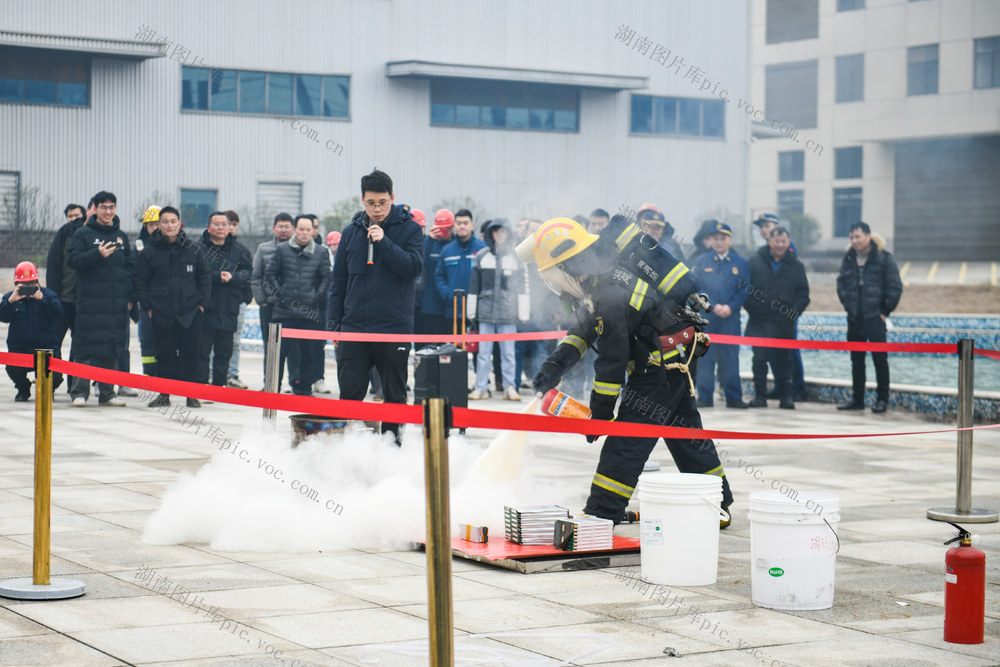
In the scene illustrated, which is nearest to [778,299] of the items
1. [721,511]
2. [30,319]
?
[30,319]

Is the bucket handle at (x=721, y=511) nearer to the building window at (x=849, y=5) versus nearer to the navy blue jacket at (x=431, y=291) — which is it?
the navy blue jacket at (x=431, y=291)

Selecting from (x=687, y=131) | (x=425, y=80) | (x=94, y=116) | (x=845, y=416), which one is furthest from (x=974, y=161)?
(x=845, y=416)

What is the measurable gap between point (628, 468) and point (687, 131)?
41542 mm

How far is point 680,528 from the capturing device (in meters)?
5.67

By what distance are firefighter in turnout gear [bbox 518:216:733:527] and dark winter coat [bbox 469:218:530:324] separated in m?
7.28

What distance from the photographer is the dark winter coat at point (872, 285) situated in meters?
13.6

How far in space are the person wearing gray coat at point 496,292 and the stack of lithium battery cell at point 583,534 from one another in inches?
308

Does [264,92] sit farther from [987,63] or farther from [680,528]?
[680,528]

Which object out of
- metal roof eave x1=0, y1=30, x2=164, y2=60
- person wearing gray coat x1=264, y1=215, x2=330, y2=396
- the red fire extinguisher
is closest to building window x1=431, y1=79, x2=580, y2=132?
metal roof eave x1=0, y1=30, x2=164, y2=60

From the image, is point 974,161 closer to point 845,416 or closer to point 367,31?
point 367,31

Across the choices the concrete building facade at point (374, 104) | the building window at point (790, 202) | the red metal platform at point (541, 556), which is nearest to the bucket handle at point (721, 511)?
the red metal platform at point (541, 556)

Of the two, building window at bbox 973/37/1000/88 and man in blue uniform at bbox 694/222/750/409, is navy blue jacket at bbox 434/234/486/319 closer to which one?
man in blue uniform at bbox 694/222/750/409

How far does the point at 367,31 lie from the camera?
4100cm

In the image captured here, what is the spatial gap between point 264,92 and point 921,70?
30786 millimetres
